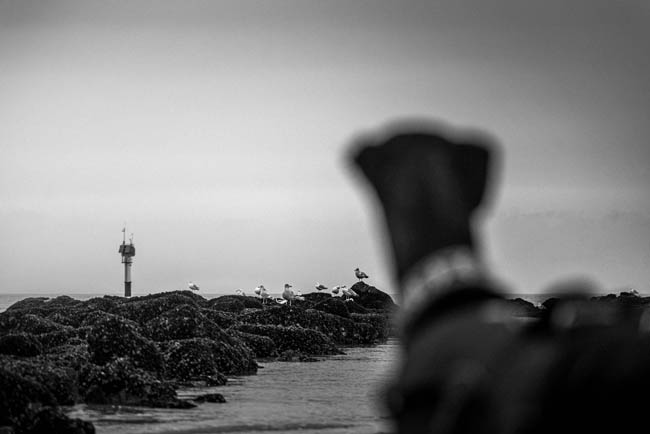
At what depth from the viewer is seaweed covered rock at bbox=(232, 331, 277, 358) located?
2158 cm

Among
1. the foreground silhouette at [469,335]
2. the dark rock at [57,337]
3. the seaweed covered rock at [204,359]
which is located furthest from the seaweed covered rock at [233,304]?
the foreground silhouette at [469,335]

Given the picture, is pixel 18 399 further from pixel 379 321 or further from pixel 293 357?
pixel 379 321

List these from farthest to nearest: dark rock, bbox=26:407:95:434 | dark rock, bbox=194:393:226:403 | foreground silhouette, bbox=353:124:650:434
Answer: dark rock, bbox=194:393:226:403 < dark rock, bbox=26:407:95:434 < foreground silhouette, bbox=353:124:650:434

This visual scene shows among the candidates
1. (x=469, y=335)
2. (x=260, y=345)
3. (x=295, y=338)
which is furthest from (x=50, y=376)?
(x=295, y=338)

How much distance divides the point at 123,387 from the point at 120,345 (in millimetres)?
1872

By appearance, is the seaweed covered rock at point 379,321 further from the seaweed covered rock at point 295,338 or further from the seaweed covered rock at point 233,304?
the seaweed covered rock at point 295,338

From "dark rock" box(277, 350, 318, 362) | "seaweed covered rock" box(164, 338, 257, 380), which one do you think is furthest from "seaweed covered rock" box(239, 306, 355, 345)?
"seaweed covered rock" box(164, 338, 257, 380)

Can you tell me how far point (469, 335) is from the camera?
5.25ft

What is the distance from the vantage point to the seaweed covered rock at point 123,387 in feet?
38.3

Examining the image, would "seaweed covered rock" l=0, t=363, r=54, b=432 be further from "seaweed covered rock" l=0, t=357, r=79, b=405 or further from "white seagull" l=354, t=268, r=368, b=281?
"white seagull" l=354, t=268, r=368, b=281

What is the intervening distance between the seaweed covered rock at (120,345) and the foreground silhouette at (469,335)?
12.1m

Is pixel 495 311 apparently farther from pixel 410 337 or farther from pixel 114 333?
pixel 114 333

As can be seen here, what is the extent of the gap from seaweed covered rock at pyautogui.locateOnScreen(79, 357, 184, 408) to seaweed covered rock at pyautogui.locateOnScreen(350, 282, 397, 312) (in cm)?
2721

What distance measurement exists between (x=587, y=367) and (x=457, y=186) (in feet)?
1.80
